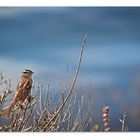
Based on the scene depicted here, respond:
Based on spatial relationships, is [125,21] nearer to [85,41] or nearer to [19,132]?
[85,41]

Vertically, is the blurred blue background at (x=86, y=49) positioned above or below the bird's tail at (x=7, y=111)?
above

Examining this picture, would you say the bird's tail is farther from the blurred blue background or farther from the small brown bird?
the blurred blue background

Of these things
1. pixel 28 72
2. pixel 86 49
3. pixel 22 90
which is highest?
pixel 86 49

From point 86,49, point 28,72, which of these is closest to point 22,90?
point 28,72

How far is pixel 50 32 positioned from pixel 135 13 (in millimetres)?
552

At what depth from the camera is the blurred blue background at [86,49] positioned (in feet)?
9.03

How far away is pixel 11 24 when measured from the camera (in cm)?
279

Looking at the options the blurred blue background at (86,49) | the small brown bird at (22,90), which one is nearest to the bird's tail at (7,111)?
the small brown bird at (22,90)

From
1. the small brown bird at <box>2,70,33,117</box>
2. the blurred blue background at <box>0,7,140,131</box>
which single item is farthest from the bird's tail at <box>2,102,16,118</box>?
the blurred blue background at <box>0,7,140,131</box>

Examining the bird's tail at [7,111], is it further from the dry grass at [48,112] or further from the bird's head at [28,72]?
the bird's head at [28,72]

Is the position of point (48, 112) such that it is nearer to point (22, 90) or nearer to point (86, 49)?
point (22, 90)

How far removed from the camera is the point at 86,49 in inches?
110

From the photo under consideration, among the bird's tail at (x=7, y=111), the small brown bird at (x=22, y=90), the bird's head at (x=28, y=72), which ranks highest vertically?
the bird's head at (x=28, y=72)
